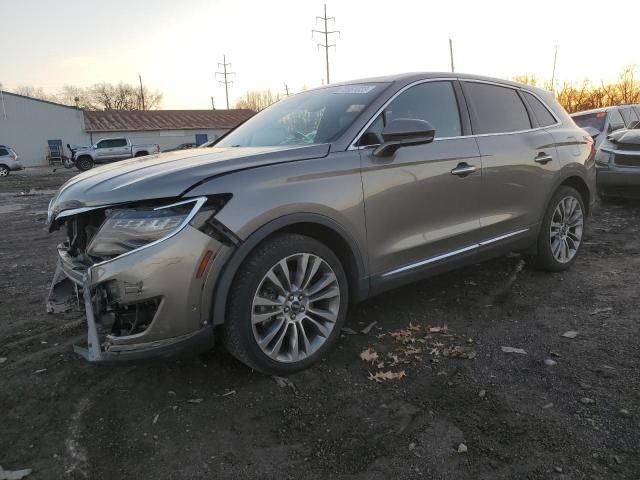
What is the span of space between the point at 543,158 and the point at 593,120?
7813 millimetres

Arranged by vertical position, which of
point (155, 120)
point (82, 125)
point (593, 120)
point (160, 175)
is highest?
point (155, 120)

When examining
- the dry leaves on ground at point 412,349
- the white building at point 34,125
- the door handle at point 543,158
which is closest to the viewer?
the dry leaves on ground at point 412,349

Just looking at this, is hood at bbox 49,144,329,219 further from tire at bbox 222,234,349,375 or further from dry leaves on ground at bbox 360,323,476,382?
Answer: dry leaves on ground at bbox 360,323,476,382

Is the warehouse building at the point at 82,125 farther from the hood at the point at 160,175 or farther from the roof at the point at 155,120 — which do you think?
the hood at the point at 160,175

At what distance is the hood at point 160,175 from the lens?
2.56 metres

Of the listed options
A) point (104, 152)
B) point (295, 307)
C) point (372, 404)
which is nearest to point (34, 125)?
point (104, 152)

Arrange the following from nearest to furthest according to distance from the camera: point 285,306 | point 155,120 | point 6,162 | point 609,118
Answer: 1. point 285,306
2. point 609,118
3. point 6,162
4. point 155,120

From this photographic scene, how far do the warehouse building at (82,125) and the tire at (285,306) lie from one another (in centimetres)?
3680

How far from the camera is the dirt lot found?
2.25 metres

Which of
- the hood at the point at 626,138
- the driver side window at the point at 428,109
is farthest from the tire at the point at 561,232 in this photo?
the hood at the point at 626,138

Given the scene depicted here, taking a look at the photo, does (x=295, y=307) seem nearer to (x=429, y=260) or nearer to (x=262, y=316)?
(x=262, y=316)

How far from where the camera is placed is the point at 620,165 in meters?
8.07

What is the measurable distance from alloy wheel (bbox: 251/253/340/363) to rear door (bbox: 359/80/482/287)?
0.39 m

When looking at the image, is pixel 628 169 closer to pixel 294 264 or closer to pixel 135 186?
pixel 294 264
